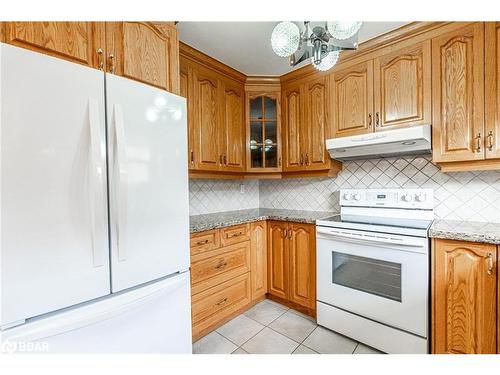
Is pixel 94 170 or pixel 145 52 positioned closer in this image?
pixel 94 170

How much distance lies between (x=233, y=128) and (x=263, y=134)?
0.36m

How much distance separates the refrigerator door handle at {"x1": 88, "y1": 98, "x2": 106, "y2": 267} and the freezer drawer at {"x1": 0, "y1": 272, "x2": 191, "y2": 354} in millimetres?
198

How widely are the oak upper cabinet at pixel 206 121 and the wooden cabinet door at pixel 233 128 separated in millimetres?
77

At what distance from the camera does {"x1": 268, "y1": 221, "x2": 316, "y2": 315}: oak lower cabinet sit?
204 centimetres

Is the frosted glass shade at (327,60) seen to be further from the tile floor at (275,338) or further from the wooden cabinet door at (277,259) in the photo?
the tile floor at (275,338)

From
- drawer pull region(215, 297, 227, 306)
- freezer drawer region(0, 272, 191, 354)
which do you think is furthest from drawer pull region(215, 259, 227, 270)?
freezer drawer region(0, 272, 191, 354)

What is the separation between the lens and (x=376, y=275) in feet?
5.38

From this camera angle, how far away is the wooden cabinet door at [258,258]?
222 cm

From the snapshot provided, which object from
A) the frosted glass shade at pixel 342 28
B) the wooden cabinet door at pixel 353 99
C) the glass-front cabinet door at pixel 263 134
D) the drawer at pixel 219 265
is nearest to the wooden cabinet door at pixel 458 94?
the wooden cabinet door at pixel 353 99

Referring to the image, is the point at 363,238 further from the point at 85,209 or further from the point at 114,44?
the point at 114,44

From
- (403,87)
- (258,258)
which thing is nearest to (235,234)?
(258,258)

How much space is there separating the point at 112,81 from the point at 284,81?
1.82 meters

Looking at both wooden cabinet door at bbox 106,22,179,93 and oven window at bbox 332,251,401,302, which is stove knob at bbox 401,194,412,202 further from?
wooden cabinet door at bbox 106,22,179,93
